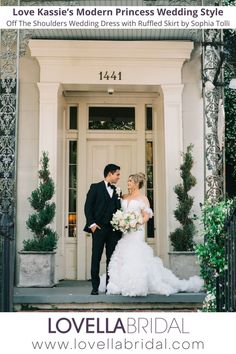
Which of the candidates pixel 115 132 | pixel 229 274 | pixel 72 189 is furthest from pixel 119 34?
pixel 229 274

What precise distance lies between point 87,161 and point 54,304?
9.87 ft

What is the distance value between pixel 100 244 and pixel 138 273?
2.07 feet

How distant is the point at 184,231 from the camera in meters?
7.66

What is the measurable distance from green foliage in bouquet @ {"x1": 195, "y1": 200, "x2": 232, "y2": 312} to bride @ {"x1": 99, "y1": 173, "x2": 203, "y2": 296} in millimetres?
1152

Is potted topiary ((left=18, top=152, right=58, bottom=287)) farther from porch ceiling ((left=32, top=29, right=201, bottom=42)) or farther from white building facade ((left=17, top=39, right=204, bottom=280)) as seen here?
porch ceiling ((left=32, top=29, right=201, bottom=42))

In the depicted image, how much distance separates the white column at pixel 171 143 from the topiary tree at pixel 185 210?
15 cm

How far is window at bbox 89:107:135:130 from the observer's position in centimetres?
895

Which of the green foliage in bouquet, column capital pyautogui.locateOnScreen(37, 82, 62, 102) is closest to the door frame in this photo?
column capital pyautogui.locateOnScreen(37, 82, 62, 102)

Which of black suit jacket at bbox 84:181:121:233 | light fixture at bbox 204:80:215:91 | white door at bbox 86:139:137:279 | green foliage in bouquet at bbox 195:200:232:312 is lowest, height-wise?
green foliage in bouquet at bbox 195:200:232:312

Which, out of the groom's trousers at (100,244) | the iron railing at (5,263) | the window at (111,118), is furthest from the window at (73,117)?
the iron railing at (5,263)

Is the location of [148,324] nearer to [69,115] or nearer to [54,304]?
[54,304]

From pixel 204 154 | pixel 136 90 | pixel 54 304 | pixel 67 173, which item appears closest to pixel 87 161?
pixel 67 173

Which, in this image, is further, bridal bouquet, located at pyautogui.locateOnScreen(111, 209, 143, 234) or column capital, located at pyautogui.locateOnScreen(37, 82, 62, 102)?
column capital, located at pyautogui.locateOnScreen(37, 82, 62, 102)

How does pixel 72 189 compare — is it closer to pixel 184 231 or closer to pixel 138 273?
pixel 184 231
